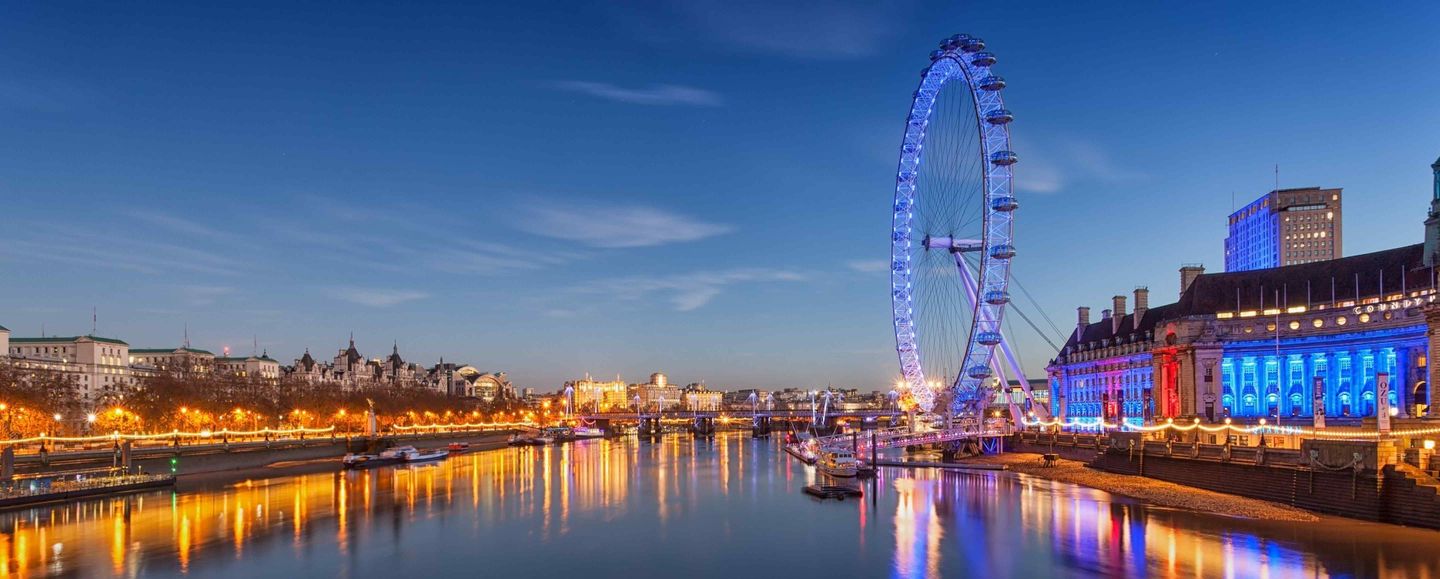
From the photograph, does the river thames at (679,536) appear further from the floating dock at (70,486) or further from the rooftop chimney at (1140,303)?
the rooftop chimney at (1140,303)

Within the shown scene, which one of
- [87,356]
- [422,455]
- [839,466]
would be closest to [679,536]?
[839,466]

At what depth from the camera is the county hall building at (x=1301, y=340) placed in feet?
256

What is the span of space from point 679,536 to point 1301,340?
64849mm

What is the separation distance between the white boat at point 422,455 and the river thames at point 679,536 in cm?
3390

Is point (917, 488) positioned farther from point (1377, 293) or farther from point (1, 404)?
Answer: point (1, 404)

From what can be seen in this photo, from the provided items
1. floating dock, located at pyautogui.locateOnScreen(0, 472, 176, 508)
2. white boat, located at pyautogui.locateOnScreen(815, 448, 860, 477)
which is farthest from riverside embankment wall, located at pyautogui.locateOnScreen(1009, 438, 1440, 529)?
floating dock, located at pyautogui.locateOnScreen(0, 472, 176, 508)

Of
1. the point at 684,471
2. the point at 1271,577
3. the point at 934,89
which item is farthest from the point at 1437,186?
the point at 684,471

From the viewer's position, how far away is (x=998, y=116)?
266 ft

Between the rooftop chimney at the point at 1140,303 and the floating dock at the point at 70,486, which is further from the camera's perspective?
the rooftop chimney at the point at 1140,303

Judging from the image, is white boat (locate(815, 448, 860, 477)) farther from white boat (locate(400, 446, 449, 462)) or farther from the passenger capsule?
white boat (locate(400, 446, 449, 462))

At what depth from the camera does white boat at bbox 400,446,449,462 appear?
10644 cm

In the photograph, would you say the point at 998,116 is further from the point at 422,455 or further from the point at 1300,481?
the point at 422,455

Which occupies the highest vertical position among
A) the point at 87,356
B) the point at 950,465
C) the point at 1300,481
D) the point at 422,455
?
the point at 87,356

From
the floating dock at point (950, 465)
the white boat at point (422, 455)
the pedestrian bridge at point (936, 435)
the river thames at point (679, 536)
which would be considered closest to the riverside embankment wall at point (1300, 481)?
the river thames at point (679, 536)
